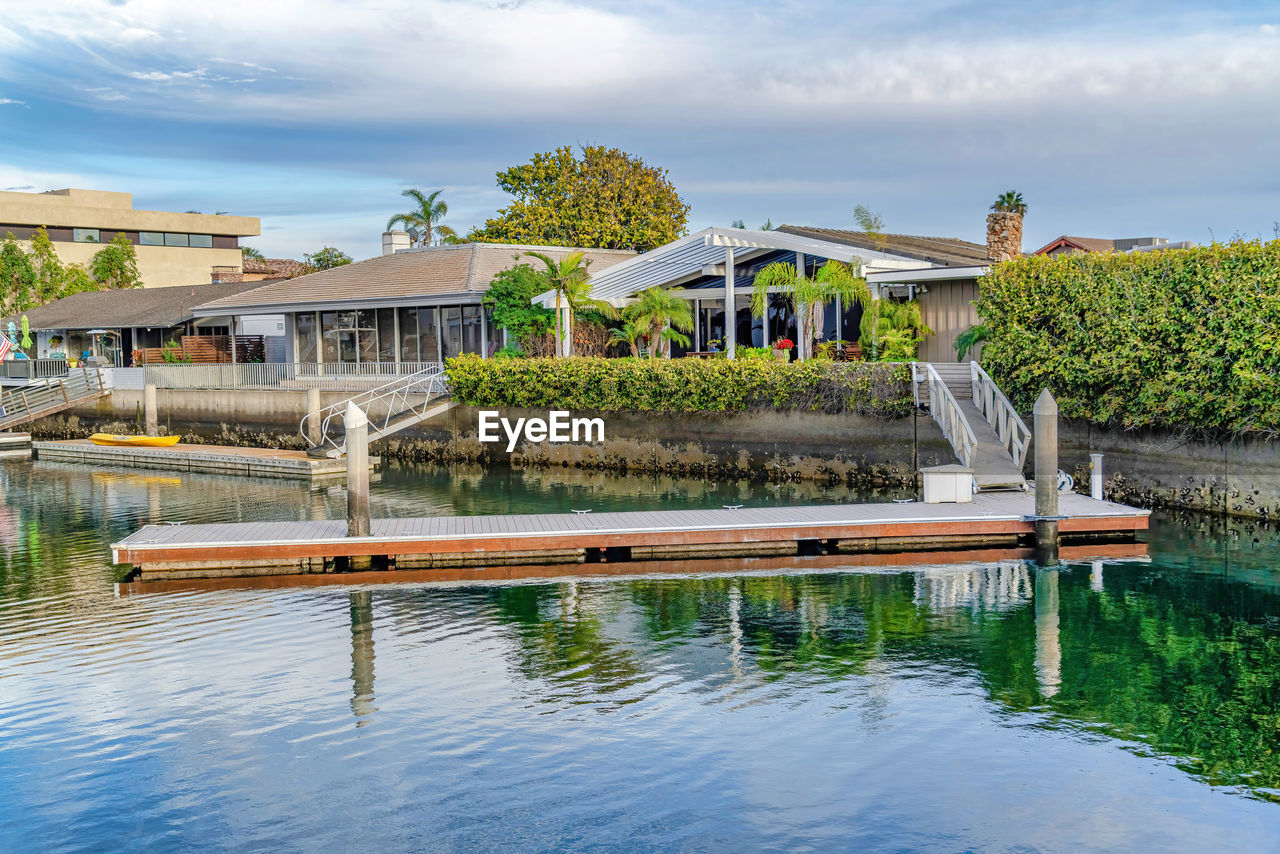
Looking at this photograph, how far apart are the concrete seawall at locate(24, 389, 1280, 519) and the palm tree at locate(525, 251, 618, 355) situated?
11.8ft

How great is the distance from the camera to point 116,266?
262ft

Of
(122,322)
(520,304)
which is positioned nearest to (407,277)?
(520,304)

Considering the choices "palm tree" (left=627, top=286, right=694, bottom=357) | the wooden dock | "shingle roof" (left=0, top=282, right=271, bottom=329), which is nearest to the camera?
the wooden dock

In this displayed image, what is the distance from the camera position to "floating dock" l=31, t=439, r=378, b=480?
33.2 m

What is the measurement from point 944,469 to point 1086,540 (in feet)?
9.05

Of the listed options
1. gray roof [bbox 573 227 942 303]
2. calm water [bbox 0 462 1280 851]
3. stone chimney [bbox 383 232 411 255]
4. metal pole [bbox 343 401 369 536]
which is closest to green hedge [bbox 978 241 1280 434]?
calm water [bbox 0 462 1280 851]

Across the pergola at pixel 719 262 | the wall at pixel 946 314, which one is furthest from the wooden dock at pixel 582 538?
the pergola at pixel 719 262

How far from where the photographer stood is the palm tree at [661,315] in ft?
116

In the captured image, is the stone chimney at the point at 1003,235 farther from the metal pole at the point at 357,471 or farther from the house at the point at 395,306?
the metal pole at the point at 357,471

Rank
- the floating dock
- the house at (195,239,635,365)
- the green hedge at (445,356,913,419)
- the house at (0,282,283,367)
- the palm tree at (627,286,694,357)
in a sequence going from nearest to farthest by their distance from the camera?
1. the green hedge at (445,356,913,419)
2. the floating dock
3. the palm tree at (627,286,694,357)
4. the house at (195,239,635,365)
5. the house at (0,282,283,367)

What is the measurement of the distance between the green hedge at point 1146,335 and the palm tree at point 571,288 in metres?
13.4

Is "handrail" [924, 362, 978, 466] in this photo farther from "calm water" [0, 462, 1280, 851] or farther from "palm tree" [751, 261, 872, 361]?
"calm water" [0, 462, 1280, 851]

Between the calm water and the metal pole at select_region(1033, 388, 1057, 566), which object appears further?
the metal pole at select_region(1033, 388, 1057, 566)

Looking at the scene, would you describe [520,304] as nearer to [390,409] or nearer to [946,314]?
[390,409]
